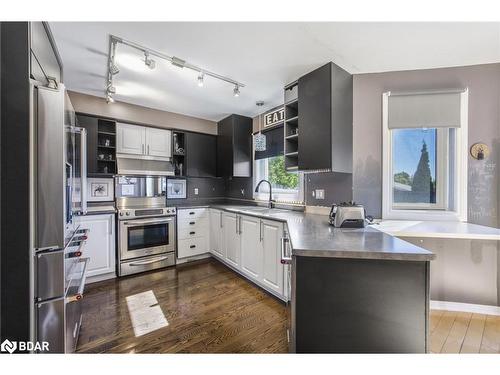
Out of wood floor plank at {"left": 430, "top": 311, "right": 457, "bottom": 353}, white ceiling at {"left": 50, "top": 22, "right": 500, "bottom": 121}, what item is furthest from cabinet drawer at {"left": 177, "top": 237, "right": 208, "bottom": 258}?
wood floor plank at {"left": 430, "top": 311, "right": 457, "bottom": 353}

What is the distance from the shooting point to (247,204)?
12.4 feet

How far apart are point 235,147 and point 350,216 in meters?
2.43

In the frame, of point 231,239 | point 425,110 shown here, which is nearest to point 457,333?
point 425,110

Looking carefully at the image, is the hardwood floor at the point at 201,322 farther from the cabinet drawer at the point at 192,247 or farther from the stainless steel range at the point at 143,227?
the cabinet drawer at the point at 192,247

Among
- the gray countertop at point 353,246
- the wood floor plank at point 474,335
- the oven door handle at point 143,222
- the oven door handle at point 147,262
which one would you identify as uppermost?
the gray countertop at point 353,246

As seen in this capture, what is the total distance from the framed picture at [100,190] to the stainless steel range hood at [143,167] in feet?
0.80

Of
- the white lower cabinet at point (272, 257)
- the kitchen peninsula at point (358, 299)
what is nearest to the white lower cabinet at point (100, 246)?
the white lower cabinet at point (272, 257)

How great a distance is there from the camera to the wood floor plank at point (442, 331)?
5.27ft

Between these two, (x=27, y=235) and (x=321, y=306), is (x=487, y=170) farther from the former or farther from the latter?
(x=27, y=235)

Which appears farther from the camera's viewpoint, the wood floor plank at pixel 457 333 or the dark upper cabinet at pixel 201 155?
the dark upper cabinet at pixel 201 155

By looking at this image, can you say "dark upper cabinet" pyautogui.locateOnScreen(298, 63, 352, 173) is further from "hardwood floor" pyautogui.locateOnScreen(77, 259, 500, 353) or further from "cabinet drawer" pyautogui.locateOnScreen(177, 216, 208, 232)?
"cabinet drawer" pyautogui.locateOnScreen(177, 216, 208, 232)

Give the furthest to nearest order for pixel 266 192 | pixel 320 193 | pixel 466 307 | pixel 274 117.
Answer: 1. pixel 266 192
2. pixel 274 117
3. pixel 320 193
4. pixel 466 307

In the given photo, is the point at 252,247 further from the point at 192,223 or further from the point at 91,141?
the point at 91,141

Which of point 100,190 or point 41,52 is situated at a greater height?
point 41,52
